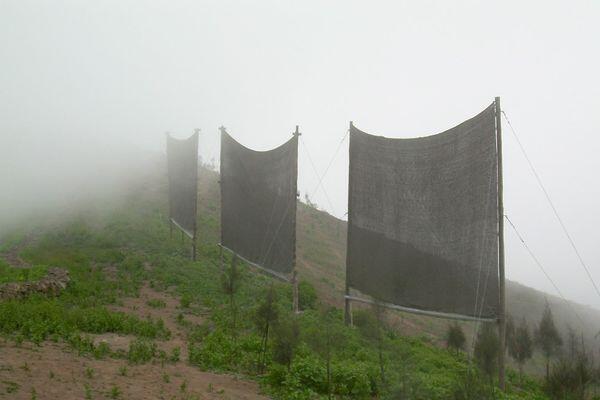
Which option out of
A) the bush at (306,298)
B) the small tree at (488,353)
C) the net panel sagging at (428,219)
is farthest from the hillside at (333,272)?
the small tree at (488,353)

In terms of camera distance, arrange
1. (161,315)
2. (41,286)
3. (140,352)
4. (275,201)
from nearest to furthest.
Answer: (140,352), (41,286), (161,315), (275,201)

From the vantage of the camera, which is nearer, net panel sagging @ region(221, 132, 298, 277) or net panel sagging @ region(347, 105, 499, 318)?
net panel sagging @ region(347, 105, 499, 318)

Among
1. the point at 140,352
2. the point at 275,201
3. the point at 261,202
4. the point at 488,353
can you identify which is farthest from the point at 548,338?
the point at 140,352

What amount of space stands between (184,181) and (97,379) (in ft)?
50.5

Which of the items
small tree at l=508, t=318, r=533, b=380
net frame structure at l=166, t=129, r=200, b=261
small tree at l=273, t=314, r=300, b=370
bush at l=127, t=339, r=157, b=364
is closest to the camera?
bush at l=127, t=339, r=157, b=364

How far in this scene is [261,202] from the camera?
51.6 feet

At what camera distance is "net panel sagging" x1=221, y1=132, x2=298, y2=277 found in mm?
14031

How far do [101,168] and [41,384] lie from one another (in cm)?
4632

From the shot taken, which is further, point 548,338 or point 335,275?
point 335,275

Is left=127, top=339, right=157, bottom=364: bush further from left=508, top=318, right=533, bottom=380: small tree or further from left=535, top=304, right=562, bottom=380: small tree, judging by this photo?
left=535, top=304, right=562, bottom=380: small tree

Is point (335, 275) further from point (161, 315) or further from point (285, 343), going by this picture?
point (285, 343)

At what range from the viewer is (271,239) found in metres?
14.9

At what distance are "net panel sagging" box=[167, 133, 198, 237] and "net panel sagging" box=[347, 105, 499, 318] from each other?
958 centimetres

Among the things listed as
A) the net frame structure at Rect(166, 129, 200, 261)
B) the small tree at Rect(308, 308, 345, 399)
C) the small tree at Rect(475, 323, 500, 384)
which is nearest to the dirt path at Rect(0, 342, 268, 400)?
the small tree at Rect(308, 308, 345, 399)
